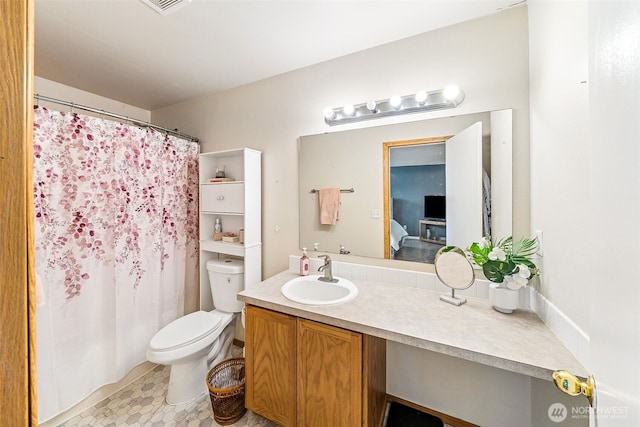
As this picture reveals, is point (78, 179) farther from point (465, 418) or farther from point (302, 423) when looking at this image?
point (465, 418)

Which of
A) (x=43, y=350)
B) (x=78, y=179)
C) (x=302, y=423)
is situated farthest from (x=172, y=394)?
(x=78, y=179)

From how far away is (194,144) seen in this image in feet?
7.36

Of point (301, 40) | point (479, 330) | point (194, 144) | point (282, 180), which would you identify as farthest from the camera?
point (194, 144)

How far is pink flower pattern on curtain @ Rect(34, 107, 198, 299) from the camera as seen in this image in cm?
140

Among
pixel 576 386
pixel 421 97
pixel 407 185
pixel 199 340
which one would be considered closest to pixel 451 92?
pixel 421 97

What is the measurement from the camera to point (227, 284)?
1.95 metres

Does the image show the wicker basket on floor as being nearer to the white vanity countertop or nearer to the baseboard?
the white vanity countertop

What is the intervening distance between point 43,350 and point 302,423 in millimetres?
1531

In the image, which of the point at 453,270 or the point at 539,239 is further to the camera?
the point at 453,270

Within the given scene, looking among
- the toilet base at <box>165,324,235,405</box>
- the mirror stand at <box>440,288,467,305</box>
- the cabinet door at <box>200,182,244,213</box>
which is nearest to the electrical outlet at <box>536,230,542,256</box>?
the mirror stand at <box>440,288,467,305</box>

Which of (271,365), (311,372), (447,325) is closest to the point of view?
(447,325)

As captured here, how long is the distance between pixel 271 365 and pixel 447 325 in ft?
3.03

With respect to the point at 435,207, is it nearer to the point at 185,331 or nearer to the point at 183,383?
the point at 185,331

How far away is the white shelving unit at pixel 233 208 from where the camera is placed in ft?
6.20
